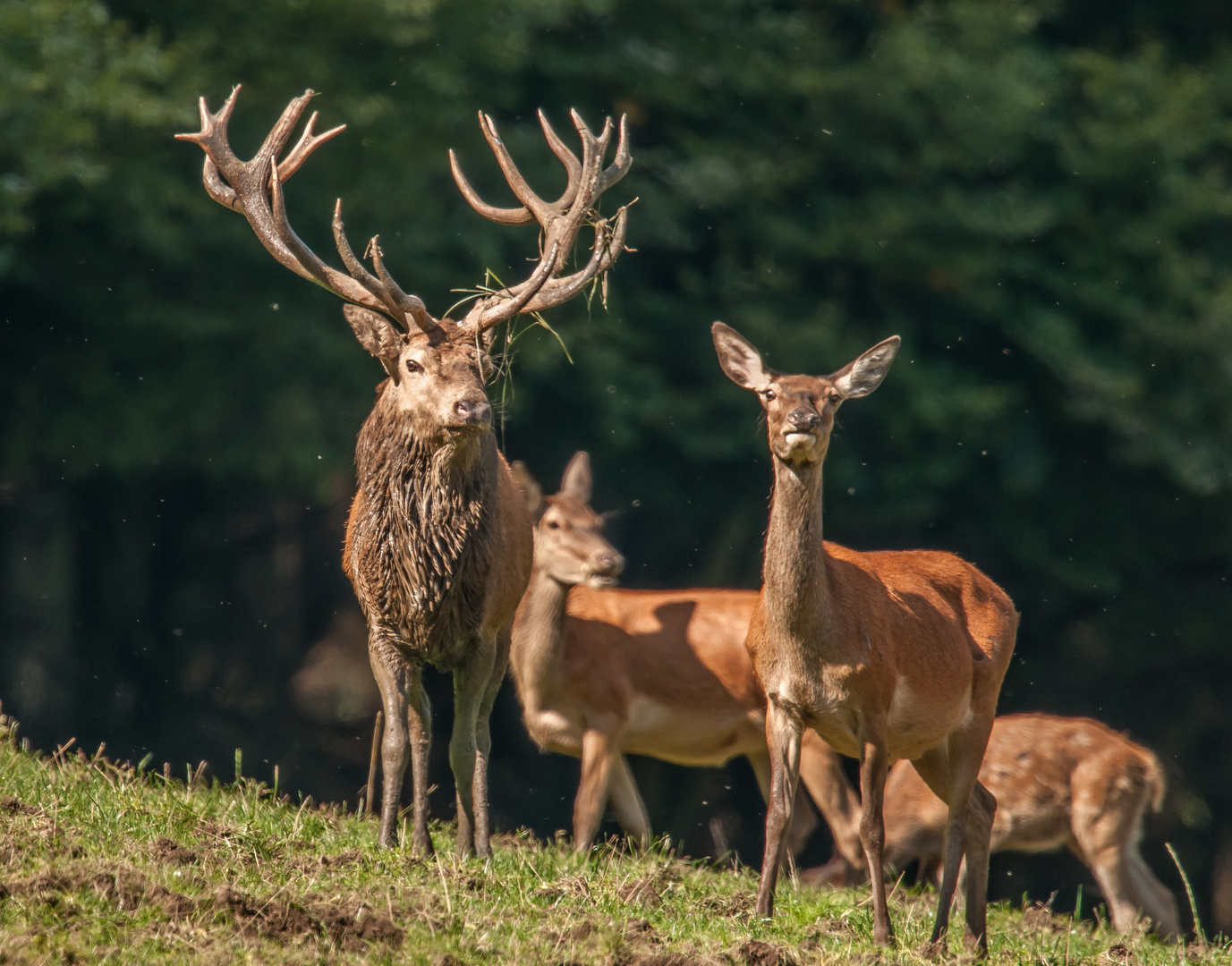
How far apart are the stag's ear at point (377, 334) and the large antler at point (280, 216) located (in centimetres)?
10

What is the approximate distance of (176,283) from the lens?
34.1 feet

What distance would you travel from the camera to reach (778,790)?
18.0ft

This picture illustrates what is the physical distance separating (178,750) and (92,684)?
0.76m

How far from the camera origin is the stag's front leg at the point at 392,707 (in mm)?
5971

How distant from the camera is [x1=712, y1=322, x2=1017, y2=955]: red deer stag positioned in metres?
5.47

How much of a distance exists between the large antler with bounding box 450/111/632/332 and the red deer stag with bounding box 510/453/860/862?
2389mm

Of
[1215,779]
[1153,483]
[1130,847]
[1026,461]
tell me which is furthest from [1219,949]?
[1215,779]

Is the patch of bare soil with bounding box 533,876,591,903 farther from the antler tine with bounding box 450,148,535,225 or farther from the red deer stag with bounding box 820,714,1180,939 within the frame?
the red deer stag with bounding box 820,714,1180,939

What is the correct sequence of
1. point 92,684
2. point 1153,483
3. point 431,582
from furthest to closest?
point 1153,483
point 92,684
point 431,582

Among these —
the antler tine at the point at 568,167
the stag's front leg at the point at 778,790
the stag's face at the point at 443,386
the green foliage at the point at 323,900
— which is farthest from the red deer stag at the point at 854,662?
the antler tine at the point at 568,167

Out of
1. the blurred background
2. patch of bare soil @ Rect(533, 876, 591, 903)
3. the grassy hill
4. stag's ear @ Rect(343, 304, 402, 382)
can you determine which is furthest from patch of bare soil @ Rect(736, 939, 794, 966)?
the blurred background

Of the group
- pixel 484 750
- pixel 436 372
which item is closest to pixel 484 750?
pixel 484 750

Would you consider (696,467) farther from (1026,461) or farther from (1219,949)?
(1219,949)

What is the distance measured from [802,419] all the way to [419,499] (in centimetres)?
158
